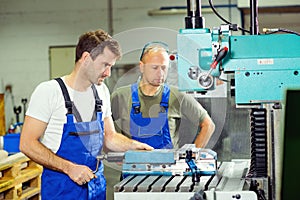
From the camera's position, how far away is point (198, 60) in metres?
1.47

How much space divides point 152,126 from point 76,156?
0.54 meters

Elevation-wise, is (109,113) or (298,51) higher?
(298,51)

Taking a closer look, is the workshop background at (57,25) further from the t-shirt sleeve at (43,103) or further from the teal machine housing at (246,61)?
the teal machine housing at (246,61)

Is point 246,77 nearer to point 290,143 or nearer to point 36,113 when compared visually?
point 36,113

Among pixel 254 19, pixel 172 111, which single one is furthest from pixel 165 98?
pixel 254 19

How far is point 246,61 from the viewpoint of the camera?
147cm

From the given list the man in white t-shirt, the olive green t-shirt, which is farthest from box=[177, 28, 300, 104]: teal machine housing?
the olive green t-shirt

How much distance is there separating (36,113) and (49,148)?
15 centimetres

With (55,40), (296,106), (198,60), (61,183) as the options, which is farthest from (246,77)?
(55,40)

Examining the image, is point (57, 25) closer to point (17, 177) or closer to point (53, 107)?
point (17, 177)

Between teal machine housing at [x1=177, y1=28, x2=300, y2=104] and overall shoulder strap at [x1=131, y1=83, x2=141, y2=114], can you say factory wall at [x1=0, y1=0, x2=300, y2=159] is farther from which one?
teal machine housing at [x1=177, y1=28, x2=300, y2=104]

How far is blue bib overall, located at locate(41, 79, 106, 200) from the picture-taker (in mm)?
1884

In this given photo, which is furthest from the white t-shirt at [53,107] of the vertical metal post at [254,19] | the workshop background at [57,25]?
the workshop background at [57,25]

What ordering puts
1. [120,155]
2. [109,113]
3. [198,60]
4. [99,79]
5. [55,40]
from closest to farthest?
1. [198,60]
2. [120,155]
3. [99,79]
4. [109,113]
5. [55,40]
